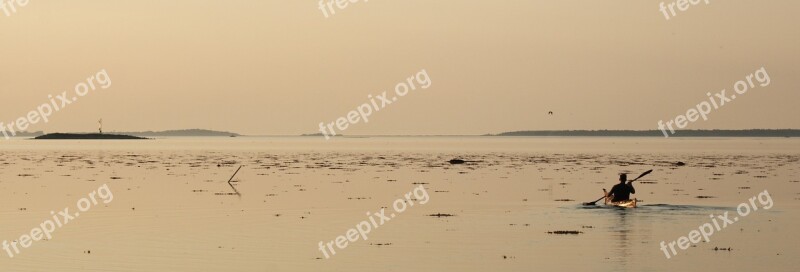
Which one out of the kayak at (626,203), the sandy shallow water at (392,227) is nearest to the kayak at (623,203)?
the kayak at (626,203)

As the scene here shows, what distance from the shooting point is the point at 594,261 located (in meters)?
23.3

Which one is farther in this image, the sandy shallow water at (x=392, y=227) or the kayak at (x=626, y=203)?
the kayak at (x=626, y=203)

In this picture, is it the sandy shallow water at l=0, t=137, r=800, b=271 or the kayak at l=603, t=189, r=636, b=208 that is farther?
the kayak at l=603, t=189, r=636, b=208

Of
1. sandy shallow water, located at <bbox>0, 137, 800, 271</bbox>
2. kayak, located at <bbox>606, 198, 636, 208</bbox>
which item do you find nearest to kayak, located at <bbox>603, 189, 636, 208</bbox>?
kayak, located at <bbox>606, 198, 636, 208</bbox>

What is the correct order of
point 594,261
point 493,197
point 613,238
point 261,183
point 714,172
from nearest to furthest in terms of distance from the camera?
point 594,261, point 613,238, point 493,197, point 261,183, point 714,172

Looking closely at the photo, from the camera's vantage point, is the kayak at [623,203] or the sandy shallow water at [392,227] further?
the kayak at [623,203]

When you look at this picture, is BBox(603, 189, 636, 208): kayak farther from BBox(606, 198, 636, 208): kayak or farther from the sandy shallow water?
the sandy shallow water

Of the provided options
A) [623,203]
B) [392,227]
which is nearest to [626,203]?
[623,203]

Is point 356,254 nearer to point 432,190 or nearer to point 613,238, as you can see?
point 613,238

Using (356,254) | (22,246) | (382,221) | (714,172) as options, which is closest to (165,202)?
(382,221)

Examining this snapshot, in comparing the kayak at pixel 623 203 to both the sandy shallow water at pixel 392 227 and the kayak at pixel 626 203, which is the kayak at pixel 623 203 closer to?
the kayak at pixel 626 203

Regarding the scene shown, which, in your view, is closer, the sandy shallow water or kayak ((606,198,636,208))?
the sandy shallow water

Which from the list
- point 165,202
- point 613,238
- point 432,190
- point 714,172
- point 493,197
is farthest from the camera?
point 714,172

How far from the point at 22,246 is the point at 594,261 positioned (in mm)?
13517
